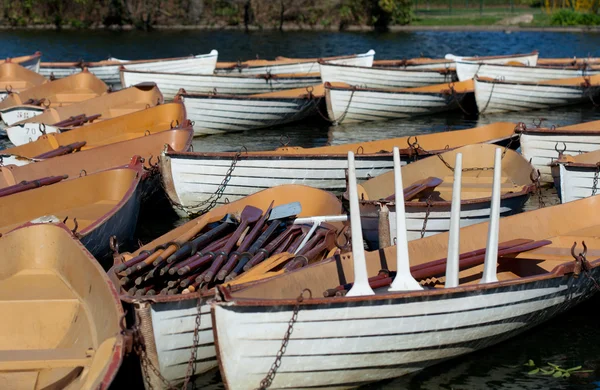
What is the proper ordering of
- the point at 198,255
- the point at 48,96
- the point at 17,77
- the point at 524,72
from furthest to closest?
the point at 524,72
the point at 17,77
the point at 48,96
the point at 198,255

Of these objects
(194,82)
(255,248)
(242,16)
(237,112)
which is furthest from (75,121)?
(242,16)

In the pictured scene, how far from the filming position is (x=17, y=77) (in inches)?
1034

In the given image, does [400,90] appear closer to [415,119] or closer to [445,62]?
[415,119]

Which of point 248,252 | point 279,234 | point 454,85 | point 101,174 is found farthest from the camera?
point 454,85

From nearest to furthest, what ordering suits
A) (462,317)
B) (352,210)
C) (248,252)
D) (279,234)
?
1. (352,210)
2. (462,317)
3. (248,252)
4. (279,234)

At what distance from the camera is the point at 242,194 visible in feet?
48.1

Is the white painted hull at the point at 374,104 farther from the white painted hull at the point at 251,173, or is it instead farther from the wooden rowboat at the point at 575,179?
the wooden rowboat at the point at 575,179

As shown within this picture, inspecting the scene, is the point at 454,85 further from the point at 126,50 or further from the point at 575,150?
the point at 126,50

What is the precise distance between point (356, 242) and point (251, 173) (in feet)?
22.3

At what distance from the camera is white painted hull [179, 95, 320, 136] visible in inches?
838

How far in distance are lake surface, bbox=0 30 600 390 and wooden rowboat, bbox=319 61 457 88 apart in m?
1.95

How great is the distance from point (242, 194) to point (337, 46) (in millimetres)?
33557

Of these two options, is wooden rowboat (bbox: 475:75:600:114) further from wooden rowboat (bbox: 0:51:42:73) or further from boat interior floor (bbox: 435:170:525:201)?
wooden rowboat (bbox: 0:51:42:73)

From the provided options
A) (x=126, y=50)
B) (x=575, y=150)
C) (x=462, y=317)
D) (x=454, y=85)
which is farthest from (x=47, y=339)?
(x=126, y=50)
